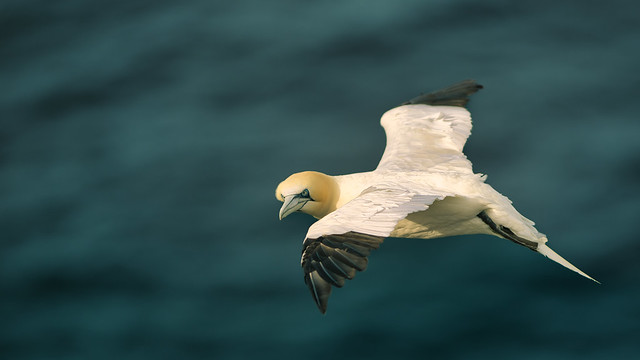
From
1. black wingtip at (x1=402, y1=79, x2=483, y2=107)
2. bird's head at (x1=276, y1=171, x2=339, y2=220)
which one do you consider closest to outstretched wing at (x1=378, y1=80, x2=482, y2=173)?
black wingtip at (x1=402, y1=79, x2=483, y2=107)

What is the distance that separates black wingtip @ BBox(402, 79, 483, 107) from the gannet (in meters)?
0.02

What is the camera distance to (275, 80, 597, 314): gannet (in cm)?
984

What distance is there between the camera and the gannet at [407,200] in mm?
9836

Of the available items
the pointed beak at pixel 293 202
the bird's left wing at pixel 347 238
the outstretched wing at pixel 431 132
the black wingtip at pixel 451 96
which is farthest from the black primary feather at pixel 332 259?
the black wingtip at pixel 451 96

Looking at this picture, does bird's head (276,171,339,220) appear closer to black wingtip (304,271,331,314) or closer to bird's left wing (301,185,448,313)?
bird's left wing (301,185,448,313)

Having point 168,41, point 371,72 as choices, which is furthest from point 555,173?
point 168,41

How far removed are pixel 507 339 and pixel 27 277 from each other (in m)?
8.38

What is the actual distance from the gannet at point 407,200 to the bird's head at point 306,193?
0.01 metres

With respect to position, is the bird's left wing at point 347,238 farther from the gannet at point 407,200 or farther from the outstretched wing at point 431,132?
the outstretched wing at point 431,132

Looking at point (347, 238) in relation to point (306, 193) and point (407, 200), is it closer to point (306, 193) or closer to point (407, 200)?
point (407, 200)

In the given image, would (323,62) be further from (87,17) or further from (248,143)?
(87,17)

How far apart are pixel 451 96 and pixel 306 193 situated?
447 centimetres

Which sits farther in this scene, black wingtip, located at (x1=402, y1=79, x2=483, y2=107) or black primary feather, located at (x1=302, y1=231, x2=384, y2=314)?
black wingtip, located at (x1=402, y1=79, x2=483, y2=107)

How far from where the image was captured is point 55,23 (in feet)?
71.2
